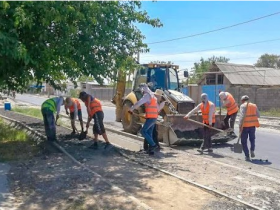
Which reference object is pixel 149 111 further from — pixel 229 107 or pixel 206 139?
pixel 229 107

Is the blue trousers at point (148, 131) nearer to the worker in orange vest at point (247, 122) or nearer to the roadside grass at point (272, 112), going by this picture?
the worker in orange vest at point (247, 122)

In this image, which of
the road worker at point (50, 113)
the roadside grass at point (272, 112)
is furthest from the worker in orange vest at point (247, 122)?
the roadside grass at point (272, 112)

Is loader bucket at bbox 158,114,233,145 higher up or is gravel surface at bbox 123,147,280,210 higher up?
loader bucket at bbox 158,114,233,145

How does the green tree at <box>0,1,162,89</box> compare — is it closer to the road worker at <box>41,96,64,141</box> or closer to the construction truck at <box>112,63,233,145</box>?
the road worker at <box>41,96,64,141</box>

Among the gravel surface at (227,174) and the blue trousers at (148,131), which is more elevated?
the blue trousers at (148,131)

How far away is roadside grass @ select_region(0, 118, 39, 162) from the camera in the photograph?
9141 millimetres

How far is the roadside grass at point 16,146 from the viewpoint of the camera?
9.14m

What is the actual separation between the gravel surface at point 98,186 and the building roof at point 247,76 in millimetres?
29319

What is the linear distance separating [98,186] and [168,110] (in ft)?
19.6

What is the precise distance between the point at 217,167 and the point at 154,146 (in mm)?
2050

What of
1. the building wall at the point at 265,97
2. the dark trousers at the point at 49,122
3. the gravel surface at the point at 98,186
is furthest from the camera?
the building wall at the point at 265,97

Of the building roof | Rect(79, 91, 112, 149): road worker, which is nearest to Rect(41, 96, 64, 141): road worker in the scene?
Rect(79, 91, 112, 149): road worker

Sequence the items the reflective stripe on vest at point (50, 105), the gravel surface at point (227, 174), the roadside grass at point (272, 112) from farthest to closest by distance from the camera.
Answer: the roadside grass at point (272, 112)
the reflective stripe on vest at point (50, 105)
the gravel surface at point (227, 174)

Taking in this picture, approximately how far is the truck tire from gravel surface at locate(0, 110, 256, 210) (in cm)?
441
